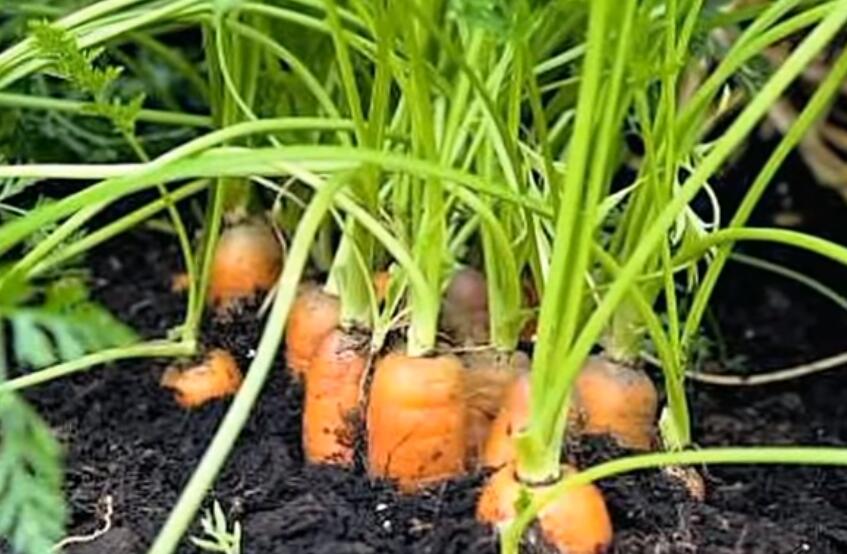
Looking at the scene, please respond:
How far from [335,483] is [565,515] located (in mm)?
135

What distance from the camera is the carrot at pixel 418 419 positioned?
0.88 meters

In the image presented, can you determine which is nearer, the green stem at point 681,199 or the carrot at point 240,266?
the green stem at point 681,199

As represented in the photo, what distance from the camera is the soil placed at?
0.85 metres

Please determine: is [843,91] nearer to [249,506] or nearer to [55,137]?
[55,137]

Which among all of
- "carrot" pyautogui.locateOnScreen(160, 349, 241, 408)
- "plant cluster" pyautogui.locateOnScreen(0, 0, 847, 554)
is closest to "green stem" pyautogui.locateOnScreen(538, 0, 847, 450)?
"plant cluster" pyautogui.locateOnScreen(0, 0, 847, 554)

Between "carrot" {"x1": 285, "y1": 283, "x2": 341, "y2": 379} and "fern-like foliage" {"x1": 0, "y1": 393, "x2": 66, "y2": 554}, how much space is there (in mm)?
280

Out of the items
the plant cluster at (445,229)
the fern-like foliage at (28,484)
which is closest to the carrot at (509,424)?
the plant cluster at (445,229)

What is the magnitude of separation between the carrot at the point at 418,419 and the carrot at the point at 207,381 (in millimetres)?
134

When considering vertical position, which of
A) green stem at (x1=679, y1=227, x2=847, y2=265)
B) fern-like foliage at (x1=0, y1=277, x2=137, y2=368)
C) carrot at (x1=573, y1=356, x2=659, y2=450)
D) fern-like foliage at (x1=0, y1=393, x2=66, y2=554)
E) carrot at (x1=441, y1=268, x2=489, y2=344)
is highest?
fern-like foliage at (x1=0, y1=277, x2=137, y2=368)

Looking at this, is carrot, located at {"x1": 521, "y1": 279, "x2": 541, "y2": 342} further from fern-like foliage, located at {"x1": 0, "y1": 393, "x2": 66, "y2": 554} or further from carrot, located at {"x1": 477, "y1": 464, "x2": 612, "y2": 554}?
fern-like foliage, located at {"x1": 0, "y1": 393, "x2": 66, "y2": 554}

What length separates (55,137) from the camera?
1.21 m

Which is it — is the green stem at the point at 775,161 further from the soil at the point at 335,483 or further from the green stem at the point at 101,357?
the green stem at the point at 101,357

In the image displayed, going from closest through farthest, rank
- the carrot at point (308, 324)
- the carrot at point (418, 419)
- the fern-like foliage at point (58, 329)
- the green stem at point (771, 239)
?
the fern-like foliage at point (58, 329) → the green stem at point (771, 239) → the carrot at point (418, 419) → the carrot at point (308, 324)

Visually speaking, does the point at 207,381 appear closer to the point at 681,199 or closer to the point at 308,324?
the point at 308,324
